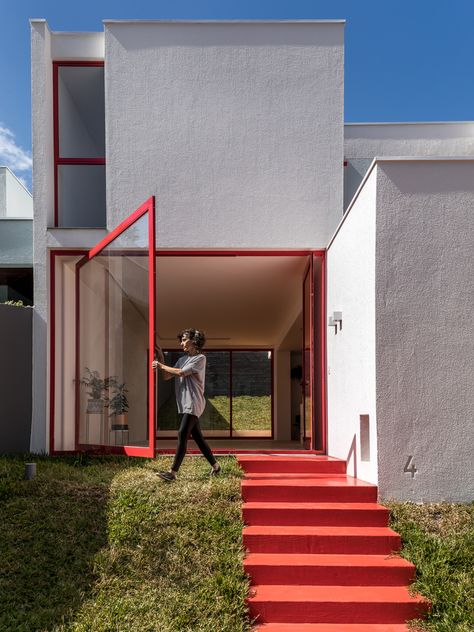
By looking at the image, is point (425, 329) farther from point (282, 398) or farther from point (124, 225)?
point (282, 398)

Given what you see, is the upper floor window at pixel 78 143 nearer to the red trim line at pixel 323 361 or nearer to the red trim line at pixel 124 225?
A: the red trim line at pixel 124 225

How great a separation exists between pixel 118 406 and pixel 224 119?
3469 mm

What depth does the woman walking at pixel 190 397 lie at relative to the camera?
530 centimetres

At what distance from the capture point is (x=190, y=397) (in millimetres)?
5375

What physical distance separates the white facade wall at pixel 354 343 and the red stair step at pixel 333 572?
91 cm

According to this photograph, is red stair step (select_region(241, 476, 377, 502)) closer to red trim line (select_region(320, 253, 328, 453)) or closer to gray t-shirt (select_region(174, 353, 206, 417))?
gray t-shirt (select_region(174, 353, 206, 417))

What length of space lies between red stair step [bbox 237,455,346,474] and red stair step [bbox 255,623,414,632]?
6.67 feet

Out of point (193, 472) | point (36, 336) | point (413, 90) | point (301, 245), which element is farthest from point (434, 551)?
point (413, 90)

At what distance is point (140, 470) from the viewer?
5777mm

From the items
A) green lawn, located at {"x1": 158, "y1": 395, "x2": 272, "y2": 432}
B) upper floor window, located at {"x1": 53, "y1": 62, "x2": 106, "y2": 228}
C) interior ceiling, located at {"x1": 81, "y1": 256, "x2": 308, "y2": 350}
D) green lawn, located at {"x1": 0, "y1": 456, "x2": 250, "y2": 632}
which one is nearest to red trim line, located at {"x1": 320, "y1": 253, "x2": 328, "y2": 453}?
interior ceiling, located at {"x1": 81, "y1": 256, "x2": 308, "y2": 350}

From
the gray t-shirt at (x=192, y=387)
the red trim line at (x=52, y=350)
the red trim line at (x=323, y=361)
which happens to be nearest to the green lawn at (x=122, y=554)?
the gray t-shirt at (x=192, y=387)

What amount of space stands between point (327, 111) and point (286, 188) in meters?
1.02

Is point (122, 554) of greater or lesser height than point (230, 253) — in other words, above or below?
below

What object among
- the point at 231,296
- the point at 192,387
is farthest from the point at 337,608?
the point at 231,296
